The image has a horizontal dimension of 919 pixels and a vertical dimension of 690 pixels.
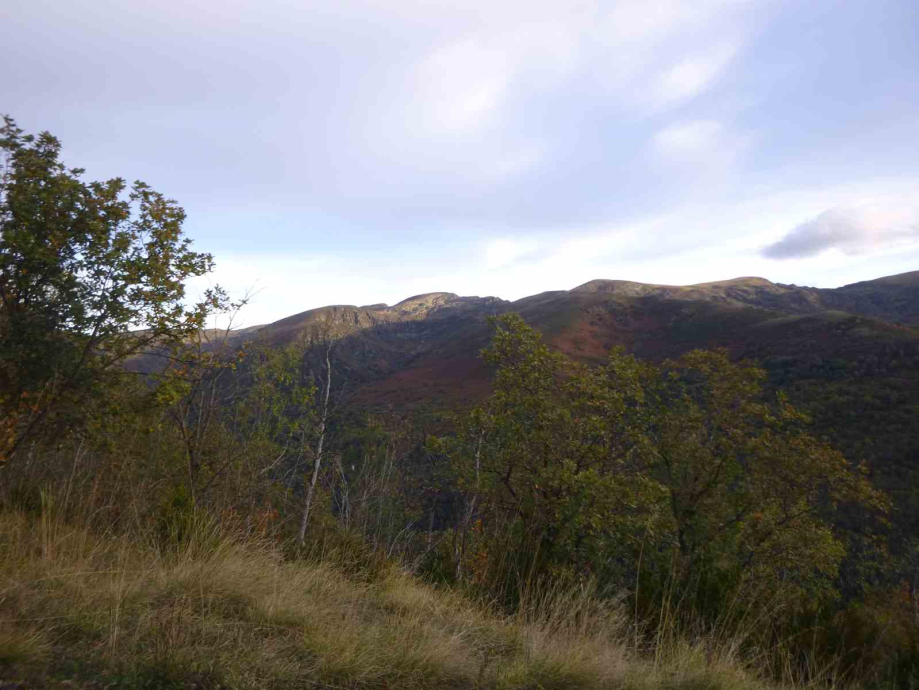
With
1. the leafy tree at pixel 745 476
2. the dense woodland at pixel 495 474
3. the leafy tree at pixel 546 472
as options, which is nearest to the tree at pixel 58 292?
the dense woodland at pixel 495 474

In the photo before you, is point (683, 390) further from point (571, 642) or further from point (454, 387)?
point (454, 387)

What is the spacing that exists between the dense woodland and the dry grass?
2.5 inches

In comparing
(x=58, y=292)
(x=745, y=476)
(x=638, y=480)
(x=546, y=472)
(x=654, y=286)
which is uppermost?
(x=654, y=286)

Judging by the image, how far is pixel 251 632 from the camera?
279 cm

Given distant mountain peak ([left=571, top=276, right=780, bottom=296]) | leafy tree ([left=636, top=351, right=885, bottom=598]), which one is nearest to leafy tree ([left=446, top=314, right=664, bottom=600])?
leafy tree ([left=636, top=351, right=885, bottom=598])

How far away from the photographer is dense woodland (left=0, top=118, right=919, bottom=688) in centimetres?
424

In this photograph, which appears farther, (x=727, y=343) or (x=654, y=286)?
(x=654, y=286)

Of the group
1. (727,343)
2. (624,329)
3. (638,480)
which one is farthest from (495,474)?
(624,329)

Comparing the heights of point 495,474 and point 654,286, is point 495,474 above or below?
below

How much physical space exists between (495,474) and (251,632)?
5.27m

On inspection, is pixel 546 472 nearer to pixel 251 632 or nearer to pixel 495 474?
pixel 495 474

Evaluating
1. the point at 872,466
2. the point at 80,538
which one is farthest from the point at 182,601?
the point at 872,466

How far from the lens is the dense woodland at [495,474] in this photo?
424 cm

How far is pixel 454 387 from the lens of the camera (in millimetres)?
57281
